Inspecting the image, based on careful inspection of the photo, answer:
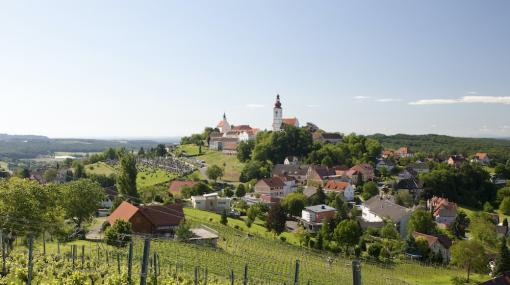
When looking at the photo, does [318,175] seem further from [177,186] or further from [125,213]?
[125,213]

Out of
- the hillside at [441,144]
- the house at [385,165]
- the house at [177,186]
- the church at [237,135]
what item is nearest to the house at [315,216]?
the house at [177,186]

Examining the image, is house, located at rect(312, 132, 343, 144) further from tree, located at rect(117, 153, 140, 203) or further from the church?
tree, located at rect(117, 153, 140, 203)

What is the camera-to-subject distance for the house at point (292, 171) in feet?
258

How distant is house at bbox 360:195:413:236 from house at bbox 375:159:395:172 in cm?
2700

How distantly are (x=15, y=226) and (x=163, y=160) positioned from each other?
70290 millimetres

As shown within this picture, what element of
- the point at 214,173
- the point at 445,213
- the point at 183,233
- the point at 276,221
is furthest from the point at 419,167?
the point at 183,233

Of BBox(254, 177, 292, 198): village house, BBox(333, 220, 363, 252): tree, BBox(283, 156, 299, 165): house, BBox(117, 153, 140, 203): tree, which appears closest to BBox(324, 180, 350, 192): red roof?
BBox(254, 177, 292, 198): village house

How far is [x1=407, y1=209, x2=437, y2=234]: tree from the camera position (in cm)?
5235

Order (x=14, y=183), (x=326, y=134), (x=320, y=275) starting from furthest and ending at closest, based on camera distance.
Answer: (x=326, y=134) → (x=320, y=275) → (x=14, y=183)

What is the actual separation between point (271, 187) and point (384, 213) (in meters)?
17.9

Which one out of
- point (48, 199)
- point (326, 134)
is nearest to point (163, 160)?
point (326, 134)

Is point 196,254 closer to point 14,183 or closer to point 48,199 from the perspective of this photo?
point 48,199

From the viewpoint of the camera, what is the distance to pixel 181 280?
18938 mm

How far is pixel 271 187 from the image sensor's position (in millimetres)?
68312
